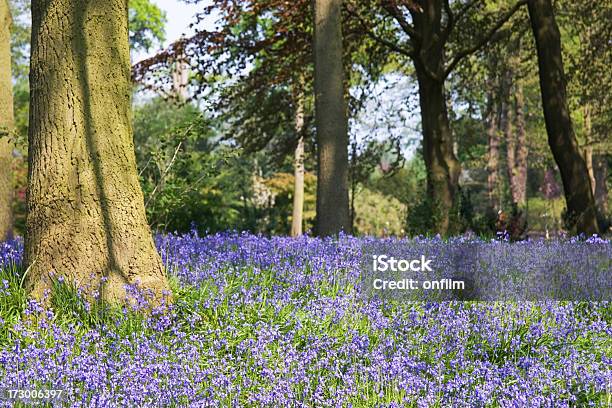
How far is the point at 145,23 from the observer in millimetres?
43812

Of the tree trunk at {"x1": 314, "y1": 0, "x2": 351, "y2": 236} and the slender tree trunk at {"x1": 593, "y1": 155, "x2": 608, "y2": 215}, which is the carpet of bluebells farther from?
the slender tree trunk at {"x1": 593, "y1": 155, "x2": 608, "y2": 215}

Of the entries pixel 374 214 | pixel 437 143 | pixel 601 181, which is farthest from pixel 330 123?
pixel 601 181

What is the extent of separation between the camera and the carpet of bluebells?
4117 mm

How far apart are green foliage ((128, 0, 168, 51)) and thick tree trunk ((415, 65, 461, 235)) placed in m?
30.6

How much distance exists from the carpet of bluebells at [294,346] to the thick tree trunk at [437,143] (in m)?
8.35

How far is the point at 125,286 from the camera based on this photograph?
5.23m

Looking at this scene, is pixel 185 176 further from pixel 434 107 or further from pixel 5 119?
pixel 5 119

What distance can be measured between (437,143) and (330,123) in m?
5.73

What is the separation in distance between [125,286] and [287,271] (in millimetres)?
1405

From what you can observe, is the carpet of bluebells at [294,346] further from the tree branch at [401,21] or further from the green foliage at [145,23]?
the green foliage at [145,23]

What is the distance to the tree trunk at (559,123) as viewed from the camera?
1229 centimetres

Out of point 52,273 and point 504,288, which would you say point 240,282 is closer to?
point 52,273

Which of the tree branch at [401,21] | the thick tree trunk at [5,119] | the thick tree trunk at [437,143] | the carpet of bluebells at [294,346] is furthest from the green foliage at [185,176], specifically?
the tree branch at [401,21]

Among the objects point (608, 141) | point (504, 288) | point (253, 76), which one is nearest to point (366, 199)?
point (608, 141)
